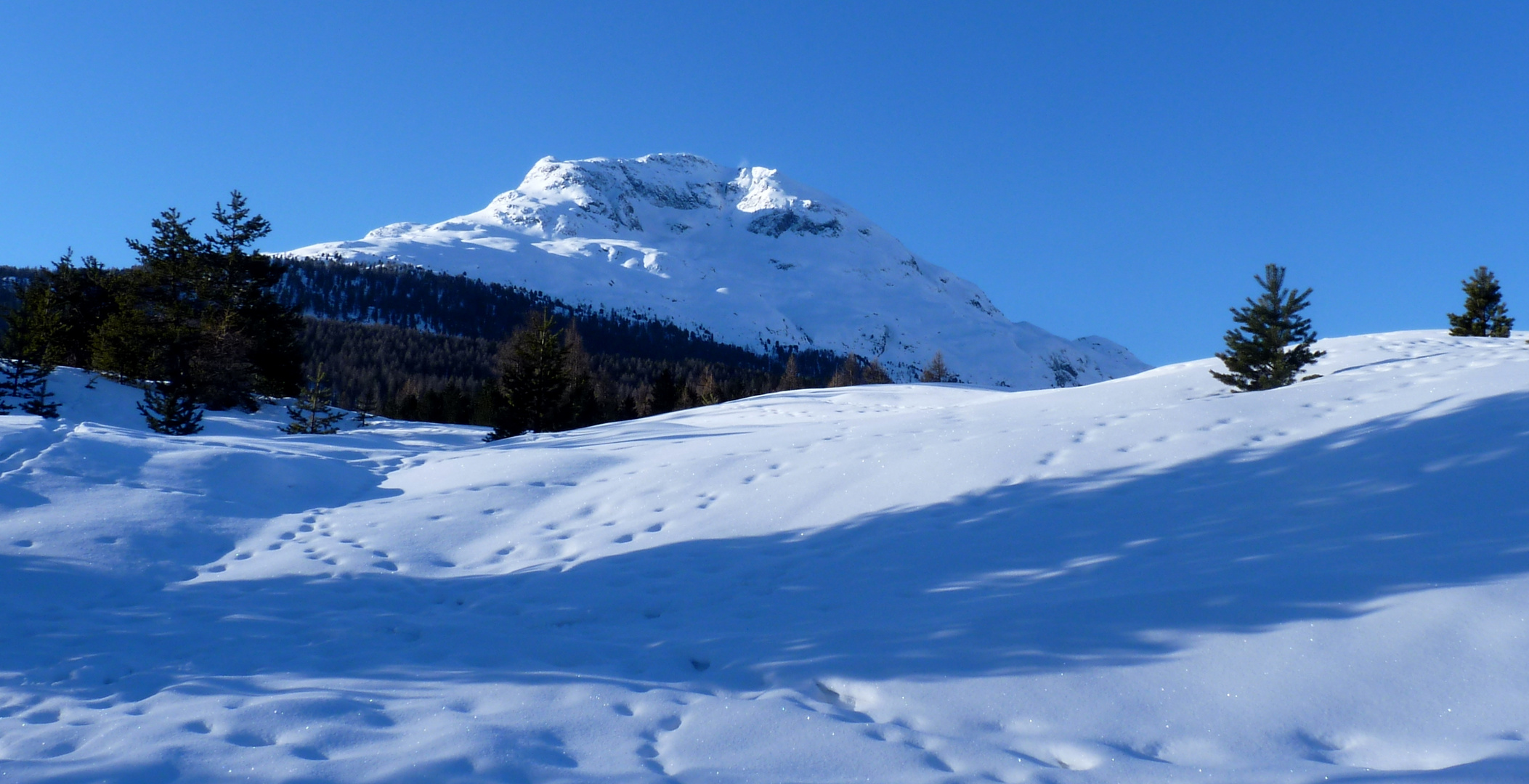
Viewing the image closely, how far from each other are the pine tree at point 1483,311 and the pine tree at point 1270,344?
1263 cm

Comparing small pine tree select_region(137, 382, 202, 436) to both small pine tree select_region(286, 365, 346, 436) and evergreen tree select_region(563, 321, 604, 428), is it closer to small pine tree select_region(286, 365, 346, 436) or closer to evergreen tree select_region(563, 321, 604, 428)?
small pine tree select_region(286, 365, 346, 436)

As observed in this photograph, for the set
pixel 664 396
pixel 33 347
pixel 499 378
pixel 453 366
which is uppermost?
pixel 453 366

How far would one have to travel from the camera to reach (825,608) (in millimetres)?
6609

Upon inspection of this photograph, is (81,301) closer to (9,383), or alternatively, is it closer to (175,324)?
(175,324)

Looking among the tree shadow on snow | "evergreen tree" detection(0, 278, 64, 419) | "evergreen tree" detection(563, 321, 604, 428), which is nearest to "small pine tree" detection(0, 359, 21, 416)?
"evergreen tree" detection(0, 278, 64, 419)

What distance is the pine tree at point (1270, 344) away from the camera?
2184 cm

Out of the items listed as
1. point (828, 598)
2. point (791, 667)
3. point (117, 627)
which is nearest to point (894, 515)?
point (828, 598)

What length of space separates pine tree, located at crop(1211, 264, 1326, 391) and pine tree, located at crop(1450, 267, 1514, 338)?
12630 millimetres

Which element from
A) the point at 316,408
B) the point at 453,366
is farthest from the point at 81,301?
the point at 453,366

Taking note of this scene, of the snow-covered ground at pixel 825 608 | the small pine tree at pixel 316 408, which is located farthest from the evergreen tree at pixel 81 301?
the snow-covered ground at pixel 825 608

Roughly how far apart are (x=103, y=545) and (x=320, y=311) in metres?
196

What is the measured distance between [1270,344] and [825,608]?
21.3 meters

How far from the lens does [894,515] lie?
29.0 ft

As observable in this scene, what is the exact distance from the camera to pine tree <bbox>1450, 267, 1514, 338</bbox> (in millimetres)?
29438
